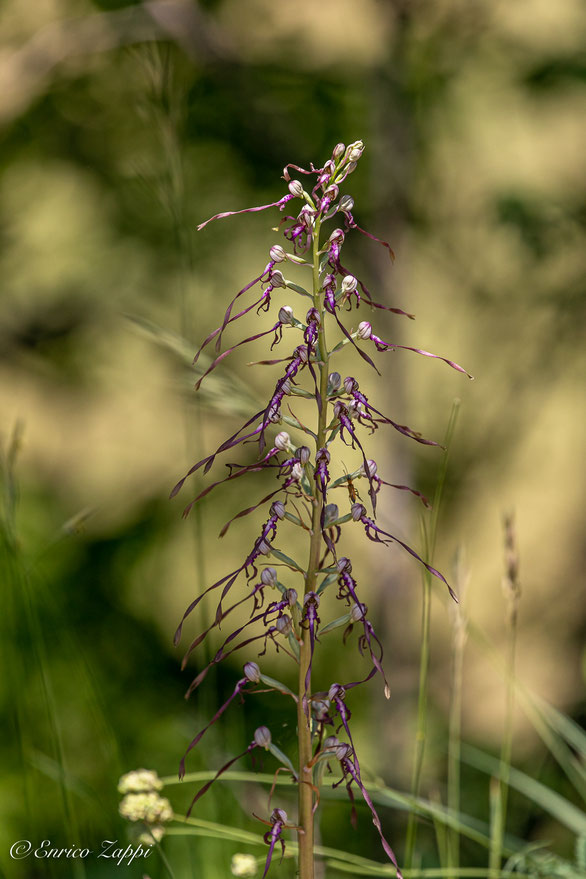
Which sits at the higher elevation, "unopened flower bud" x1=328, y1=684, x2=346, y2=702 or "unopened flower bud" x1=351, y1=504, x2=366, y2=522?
"unopened flower bud" x1=351, y1=504, x2=366, y2=522

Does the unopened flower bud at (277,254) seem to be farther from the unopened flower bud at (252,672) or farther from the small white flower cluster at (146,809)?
the small white flower cluster at (146,809)

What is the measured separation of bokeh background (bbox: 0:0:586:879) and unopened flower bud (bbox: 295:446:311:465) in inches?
40.5

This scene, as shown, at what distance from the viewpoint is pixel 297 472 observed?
298 millimetres

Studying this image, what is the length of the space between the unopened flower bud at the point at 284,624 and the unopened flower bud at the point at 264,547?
0.08 feet

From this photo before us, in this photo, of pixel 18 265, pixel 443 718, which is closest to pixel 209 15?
pixel 18 265

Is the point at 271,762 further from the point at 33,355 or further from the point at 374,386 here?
the point at 33,355

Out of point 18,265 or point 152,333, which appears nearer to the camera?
point 152,333

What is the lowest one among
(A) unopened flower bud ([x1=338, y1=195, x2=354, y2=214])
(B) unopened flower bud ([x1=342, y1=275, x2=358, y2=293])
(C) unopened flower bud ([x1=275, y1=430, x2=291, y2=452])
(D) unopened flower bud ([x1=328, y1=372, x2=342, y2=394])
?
(C) unopened flower bud ([x1=275, y1=430, x2=291, y2=452])

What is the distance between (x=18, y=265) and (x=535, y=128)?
1189 mm

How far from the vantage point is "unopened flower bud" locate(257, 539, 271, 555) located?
11.6 inches

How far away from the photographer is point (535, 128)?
170cm

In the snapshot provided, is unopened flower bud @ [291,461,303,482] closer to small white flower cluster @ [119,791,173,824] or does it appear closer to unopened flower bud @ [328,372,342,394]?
unopened flower bud @ [328,372,342,394]

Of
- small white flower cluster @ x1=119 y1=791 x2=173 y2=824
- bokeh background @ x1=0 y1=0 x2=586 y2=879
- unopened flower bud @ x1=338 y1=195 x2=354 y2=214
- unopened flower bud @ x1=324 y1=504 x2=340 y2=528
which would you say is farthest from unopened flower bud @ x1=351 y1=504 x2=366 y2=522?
bokeh background @ x1=0 y1=0 x2=586 y2=879

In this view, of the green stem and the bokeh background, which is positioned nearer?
the green stem
